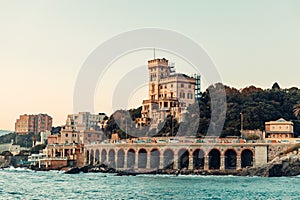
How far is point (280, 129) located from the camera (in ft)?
362

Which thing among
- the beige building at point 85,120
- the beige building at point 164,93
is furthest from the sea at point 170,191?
the beige building at point 85,120

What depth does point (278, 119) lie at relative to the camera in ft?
380

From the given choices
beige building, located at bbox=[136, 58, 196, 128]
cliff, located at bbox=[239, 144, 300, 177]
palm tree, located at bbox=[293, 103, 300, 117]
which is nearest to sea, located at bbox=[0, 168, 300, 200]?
cliff, located at bbox=[239, 144, 300, 177]

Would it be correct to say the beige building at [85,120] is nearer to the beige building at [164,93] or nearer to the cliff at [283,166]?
the beige building at [164,93]

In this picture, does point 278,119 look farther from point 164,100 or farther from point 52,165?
point 52,165

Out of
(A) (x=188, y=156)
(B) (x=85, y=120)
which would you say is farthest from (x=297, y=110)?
(B) (x=85, y=120)

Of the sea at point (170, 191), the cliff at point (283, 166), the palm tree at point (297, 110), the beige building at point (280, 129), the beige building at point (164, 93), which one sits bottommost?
the sea at point (170, 191)

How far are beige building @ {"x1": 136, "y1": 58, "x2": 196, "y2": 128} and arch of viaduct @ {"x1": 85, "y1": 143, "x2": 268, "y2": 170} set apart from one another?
22.8 meters

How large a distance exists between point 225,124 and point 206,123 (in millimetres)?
3907

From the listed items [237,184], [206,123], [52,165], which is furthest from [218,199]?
[52,165]

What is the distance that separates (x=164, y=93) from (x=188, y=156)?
48.5 meters

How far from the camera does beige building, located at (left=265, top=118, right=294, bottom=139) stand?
363 feet

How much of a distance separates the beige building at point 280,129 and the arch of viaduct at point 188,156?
1248cm

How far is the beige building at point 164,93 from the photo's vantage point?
137 m
